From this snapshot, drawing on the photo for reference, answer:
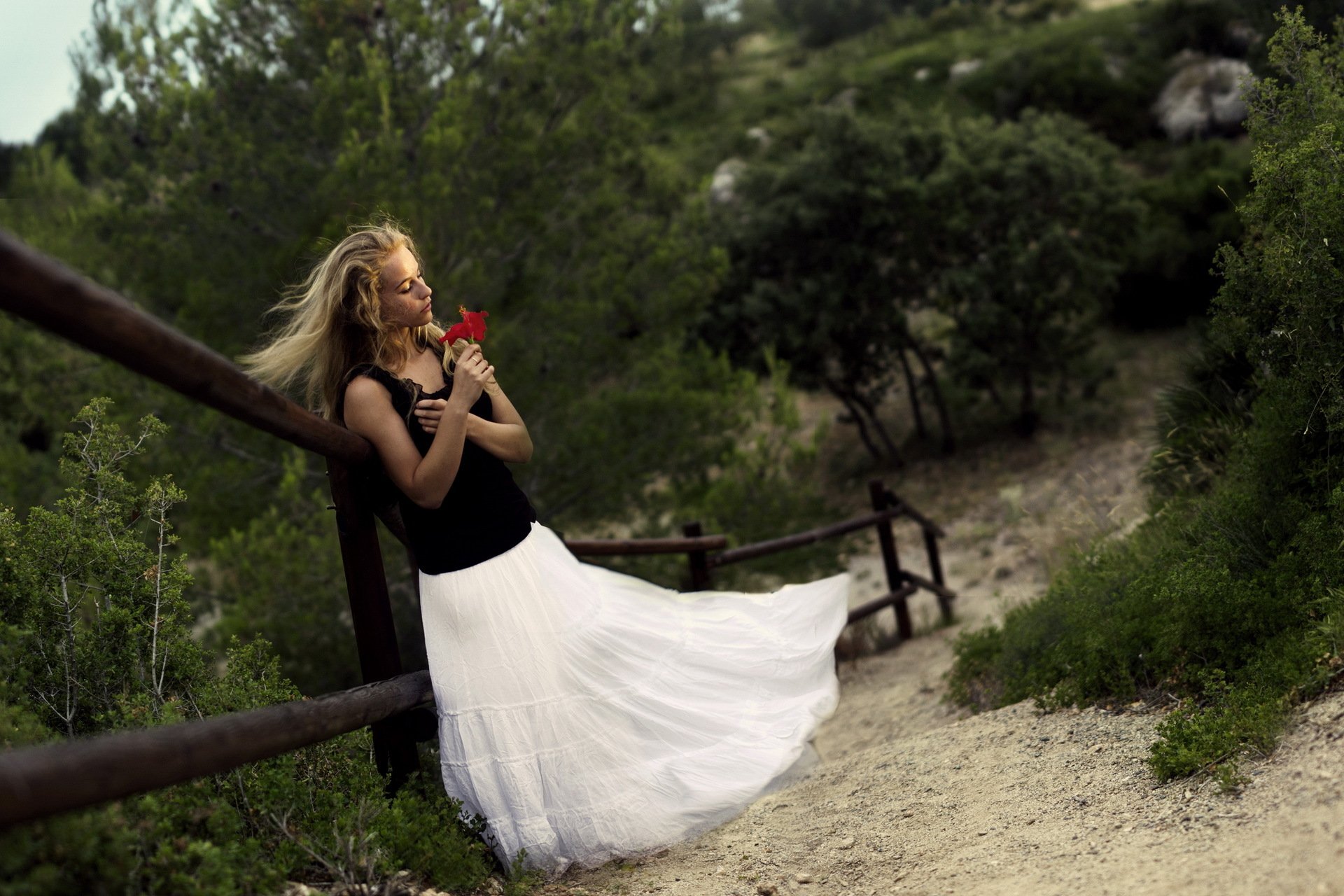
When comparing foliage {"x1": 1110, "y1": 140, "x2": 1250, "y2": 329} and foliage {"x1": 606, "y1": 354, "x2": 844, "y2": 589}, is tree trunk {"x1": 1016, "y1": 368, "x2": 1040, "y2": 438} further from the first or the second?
foliage {"x1": 606, "y1": 354, "x2": 844, "y2": 589}

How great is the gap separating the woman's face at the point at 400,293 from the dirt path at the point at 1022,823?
1.53 m

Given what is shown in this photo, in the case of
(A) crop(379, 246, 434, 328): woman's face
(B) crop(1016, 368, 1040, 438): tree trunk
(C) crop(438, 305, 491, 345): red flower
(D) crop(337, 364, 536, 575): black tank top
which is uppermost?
(A) crop(379, 246, 434, 328): woman's face

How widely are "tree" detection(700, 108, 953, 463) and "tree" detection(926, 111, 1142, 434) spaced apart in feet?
1.85

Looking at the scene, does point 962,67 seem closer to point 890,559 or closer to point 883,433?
point 883,433

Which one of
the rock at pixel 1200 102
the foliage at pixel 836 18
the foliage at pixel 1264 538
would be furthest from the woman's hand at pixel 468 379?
the foliage at pixel 836 18

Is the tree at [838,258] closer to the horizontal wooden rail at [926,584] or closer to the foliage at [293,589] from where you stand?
the horizontal wooden rail at [926,584]

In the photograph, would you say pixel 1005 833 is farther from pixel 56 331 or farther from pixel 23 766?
pixel 56 331

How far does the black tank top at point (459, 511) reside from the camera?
9.05 ft

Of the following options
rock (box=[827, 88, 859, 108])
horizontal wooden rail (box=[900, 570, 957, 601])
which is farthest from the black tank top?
rock (box=[827, 88, 859, 108])

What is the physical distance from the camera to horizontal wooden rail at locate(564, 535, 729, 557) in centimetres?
463

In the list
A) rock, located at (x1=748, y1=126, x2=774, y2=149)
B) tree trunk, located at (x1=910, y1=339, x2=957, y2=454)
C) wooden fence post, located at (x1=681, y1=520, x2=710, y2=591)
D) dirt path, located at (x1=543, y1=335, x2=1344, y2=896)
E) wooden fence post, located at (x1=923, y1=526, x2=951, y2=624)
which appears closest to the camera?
dirt path, located at (x1=543, y1=335, x2=1344, y2=896)

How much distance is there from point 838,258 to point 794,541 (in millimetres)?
10362

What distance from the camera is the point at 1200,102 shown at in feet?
70.5

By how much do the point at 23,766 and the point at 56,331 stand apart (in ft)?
2.26
